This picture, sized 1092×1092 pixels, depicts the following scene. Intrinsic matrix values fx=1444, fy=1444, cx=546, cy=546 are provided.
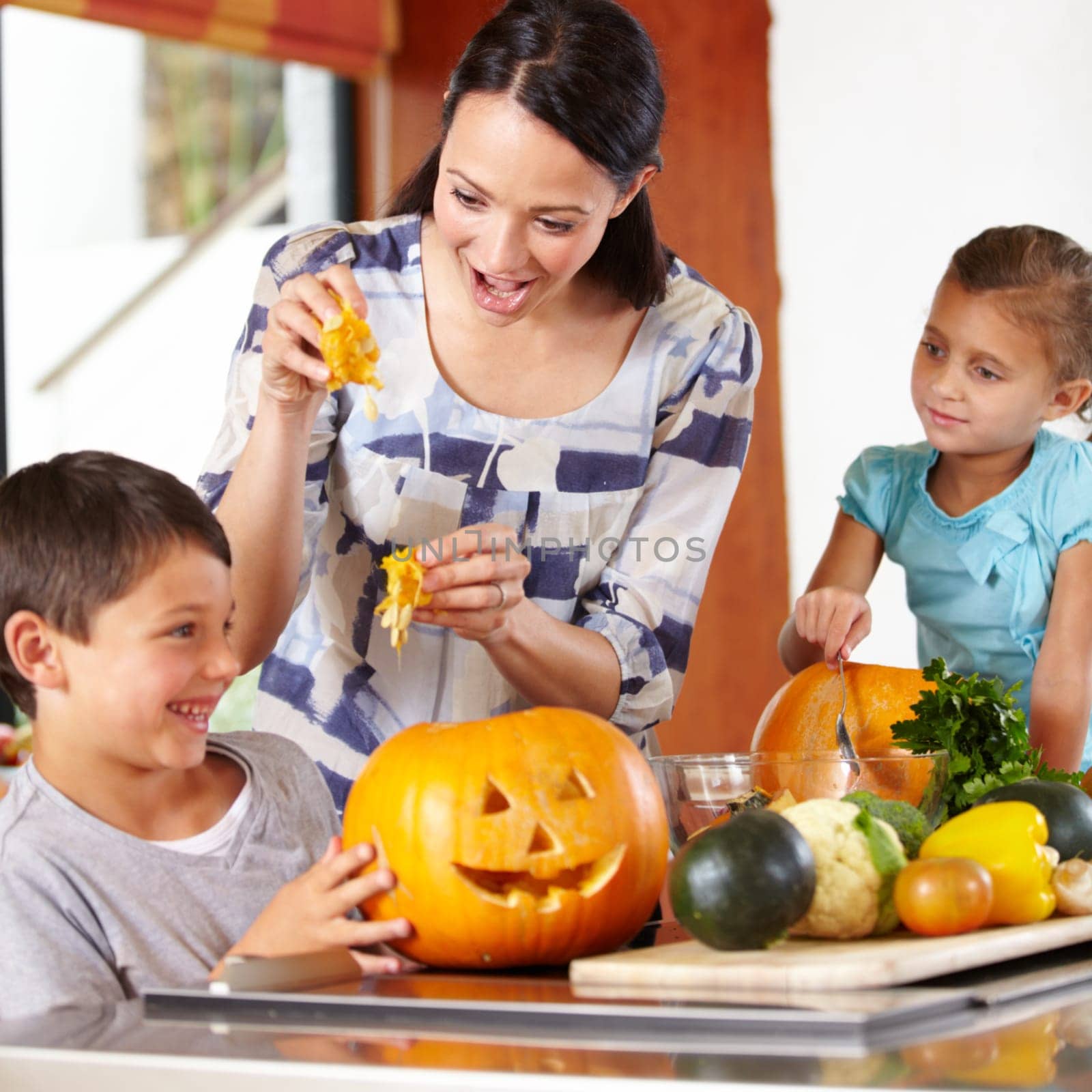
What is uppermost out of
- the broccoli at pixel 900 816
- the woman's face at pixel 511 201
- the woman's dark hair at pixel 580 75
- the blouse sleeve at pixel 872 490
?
the woman's dark hair at pixel 580 75

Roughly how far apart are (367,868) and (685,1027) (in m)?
0.30

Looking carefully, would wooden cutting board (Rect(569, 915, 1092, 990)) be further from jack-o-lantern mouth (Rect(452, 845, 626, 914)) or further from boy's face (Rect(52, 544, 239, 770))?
boy's face (Rect(52, 544, 239, 770))

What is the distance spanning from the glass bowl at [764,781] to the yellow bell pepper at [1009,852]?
0.13 meters

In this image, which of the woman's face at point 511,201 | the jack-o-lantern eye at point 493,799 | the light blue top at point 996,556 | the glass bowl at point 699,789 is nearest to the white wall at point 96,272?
the light blue top at point 996,556

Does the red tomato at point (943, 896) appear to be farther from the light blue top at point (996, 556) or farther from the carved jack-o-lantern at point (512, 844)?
the light blue top at point (996, 556)

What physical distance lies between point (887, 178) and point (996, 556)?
5.97ft

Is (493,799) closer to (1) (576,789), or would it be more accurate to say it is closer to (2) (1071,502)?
(1) (576,789)

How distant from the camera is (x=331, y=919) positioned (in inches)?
36.1

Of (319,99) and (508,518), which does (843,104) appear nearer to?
(319,99)

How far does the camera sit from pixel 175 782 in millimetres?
1204

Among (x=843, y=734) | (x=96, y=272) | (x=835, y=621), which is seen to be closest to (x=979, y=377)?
(x=835, y=621)

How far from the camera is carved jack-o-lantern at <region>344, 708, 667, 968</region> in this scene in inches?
35.3

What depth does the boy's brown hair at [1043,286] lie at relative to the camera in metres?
1.75

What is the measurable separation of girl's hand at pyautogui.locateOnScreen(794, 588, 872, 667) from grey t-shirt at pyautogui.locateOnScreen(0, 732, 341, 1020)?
58 cm
